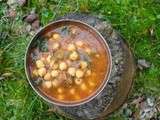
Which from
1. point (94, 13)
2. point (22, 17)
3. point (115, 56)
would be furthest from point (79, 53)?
point (22, 17)

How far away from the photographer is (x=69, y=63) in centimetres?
272

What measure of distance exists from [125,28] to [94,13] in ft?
0.71

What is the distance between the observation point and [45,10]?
342 centimetres

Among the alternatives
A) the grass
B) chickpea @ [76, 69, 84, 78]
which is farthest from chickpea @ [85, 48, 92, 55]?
the grass

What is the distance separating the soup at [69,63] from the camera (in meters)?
2.70

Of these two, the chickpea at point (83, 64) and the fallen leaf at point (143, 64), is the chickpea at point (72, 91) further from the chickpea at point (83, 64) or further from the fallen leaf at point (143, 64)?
the fallen leaf at point (143, 64)

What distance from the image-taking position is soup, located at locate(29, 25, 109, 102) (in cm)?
270

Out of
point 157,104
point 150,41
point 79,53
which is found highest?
point 79,53

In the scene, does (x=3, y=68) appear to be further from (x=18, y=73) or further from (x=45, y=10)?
(x=45, y=10)

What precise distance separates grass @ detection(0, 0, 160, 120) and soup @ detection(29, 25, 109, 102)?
1.80ft

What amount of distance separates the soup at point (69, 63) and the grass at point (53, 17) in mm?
550

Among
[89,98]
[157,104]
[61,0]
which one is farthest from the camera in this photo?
[61,0]

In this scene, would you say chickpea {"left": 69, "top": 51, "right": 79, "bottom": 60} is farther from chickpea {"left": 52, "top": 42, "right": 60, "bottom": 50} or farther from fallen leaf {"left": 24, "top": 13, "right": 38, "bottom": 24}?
fallen leaf {"left": 24, "top": 13, "right": 38, "bottom": 24}

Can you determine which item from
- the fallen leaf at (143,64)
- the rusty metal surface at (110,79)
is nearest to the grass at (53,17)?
the fallen leaf at (143,64)
